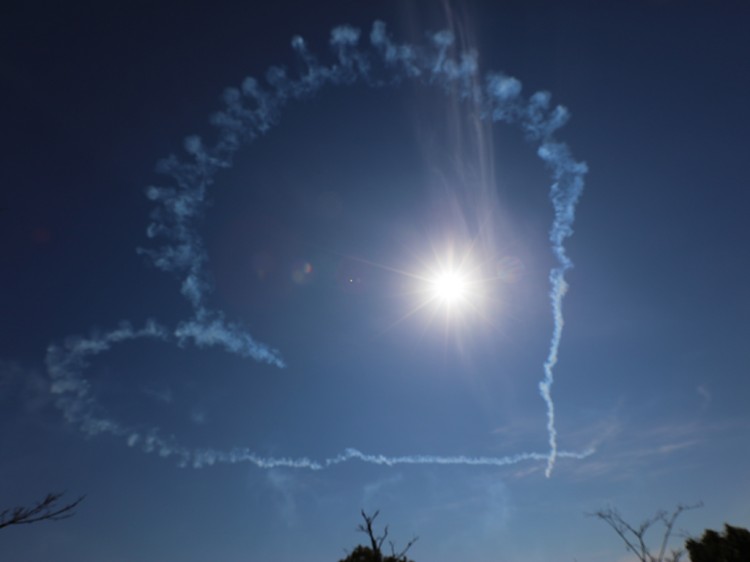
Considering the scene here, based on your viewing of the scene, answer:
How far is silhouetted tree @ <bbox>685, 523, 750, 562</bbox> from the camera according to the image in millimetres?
24253

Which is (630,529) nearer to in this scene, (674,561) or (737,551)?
(674,561)

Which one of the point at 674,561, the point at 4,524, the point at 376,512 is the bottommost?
the point at 674,561

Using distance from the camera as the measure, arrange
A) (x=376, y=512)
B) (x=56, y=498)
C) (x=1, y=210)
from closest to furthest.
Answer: (x=1, y=210) → (x=56, y=498) → (x=376, y=512)

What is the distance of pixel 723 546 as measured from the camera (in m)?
25.4

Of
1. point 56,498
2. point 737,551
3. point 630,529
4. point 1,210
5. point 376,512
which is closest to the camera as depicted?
point 1,210

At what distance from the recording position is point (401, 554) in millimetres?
27719

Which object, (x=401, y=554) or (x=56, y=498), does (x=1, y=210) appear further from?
(x=401, y=554)

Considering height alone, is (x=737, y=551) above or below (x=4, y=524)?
below

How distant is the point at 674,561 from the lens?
89.2ft

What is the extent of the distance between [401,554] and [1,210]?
108 ft

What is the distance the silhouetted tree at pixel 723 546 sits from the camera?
24253 mm

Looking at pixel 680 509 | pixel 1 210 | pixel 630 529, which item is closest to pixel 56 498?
pixel 1 210

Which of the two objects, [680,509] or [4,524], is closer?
[4,524]

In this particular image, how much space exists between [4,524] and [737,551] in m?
39.5
